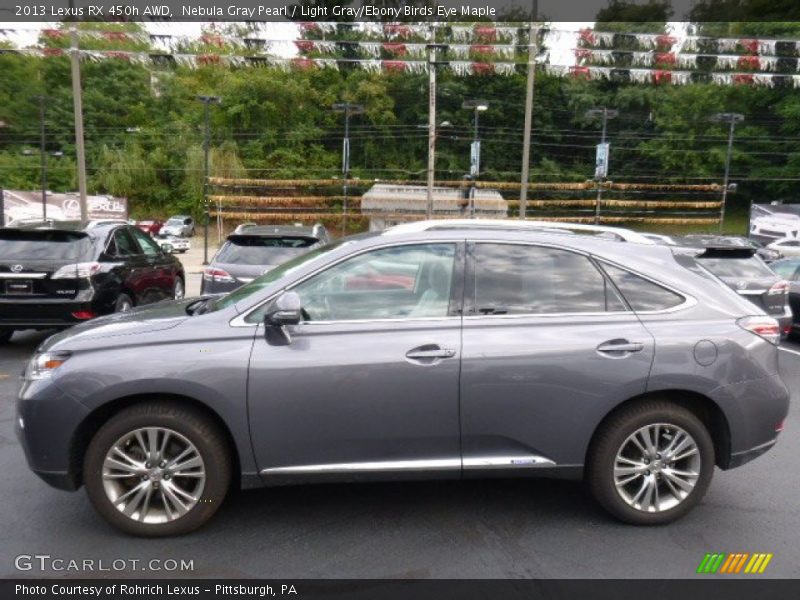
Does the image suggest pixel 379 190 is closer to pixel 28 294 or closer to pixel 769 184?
pixel 769 184

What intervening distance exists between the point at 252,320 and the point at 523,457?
66.6 inches

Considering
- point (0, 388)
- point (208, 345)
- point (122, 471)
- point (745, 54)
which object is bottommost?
point (0, 388)

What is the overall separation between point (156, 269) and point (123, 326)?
22.2 feet

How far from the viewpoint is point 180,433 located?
3725 millimetres

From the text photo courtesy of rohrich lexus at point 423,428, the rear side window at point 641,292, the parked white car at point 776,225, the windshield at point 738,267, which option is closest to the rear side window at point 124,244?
the text photo courtesy of rohrich lexus at point 423,428

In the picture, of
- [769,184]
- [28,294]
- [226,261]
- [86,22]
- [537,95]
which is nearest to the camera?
[28,294]

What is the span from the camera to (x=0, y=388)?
7074 mm

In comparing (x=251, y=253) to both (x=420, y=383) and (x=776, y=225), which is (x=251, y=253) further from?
(x=776, y=225)

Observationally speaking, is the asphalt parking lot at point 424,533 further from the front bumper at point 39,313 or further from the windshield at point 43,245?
the windshield at point 43,245

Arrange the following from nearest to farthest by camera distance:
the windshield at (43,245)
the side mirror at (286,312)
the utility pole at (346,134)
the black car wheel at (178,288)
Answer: the side mirror at (286,312)
the windshield at (43,245)
the black car wheel at (178,288)
the utility pole at (346,134)

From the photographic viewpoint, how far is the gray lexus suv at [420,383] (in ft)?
12.2

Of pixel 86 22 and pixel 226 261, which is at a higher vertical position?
pixel 86 22

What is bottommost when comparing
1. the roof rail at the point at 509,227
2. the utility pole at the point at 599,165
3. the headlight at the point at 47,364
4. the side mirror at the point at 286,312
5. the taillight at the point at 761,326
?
the headlight at the point at 47,364
